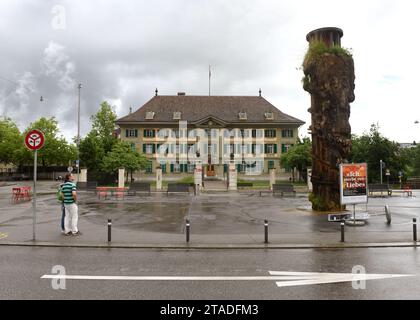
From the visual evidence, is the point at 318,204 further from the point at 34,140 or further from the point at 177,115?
the point at 177,115

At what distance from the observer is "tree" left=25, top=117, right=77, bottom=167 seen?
6844 cm

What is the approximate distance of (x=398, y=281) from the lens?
7008mm

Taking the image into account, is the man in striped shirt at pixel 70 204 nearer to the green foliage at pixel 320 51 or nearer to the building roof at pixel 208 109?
the green foliage at pixel 320 51

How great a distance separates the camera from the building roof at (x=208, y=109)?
65938 millimetres

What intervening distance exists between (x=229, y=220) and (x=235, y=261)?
23.3 ft

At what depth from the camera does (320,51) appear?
1773 centimetres

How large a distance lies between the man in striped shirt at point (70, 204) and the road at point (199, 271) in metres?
1.94

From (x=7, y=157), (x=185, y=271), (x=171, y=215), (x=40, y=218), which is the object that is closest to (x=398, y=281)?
(x=185, y=271)

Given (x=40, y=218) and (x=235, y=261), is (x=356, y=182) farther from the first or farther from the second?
(x=40, y=218)

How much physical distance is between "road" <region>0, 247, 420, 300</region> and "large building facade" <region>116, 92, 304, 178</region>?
180 feet

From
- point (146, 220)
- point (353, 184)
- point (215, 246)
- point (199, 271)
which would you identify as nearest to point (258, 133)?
point (353, 184)

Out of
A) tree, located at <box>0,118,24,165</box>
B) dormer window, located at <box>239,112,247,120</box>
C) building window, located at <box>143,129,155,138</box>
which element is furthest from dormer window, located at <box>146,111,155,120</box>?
tree, located at <box>0,118,24,165</box>

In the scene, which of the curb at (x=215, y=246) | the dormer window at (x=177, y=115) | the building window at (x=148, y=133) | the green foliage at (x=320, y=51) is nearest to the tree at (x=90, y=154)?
the building window at (x=148, y=133)

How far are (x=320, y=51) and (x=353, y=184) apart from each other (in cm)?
735
